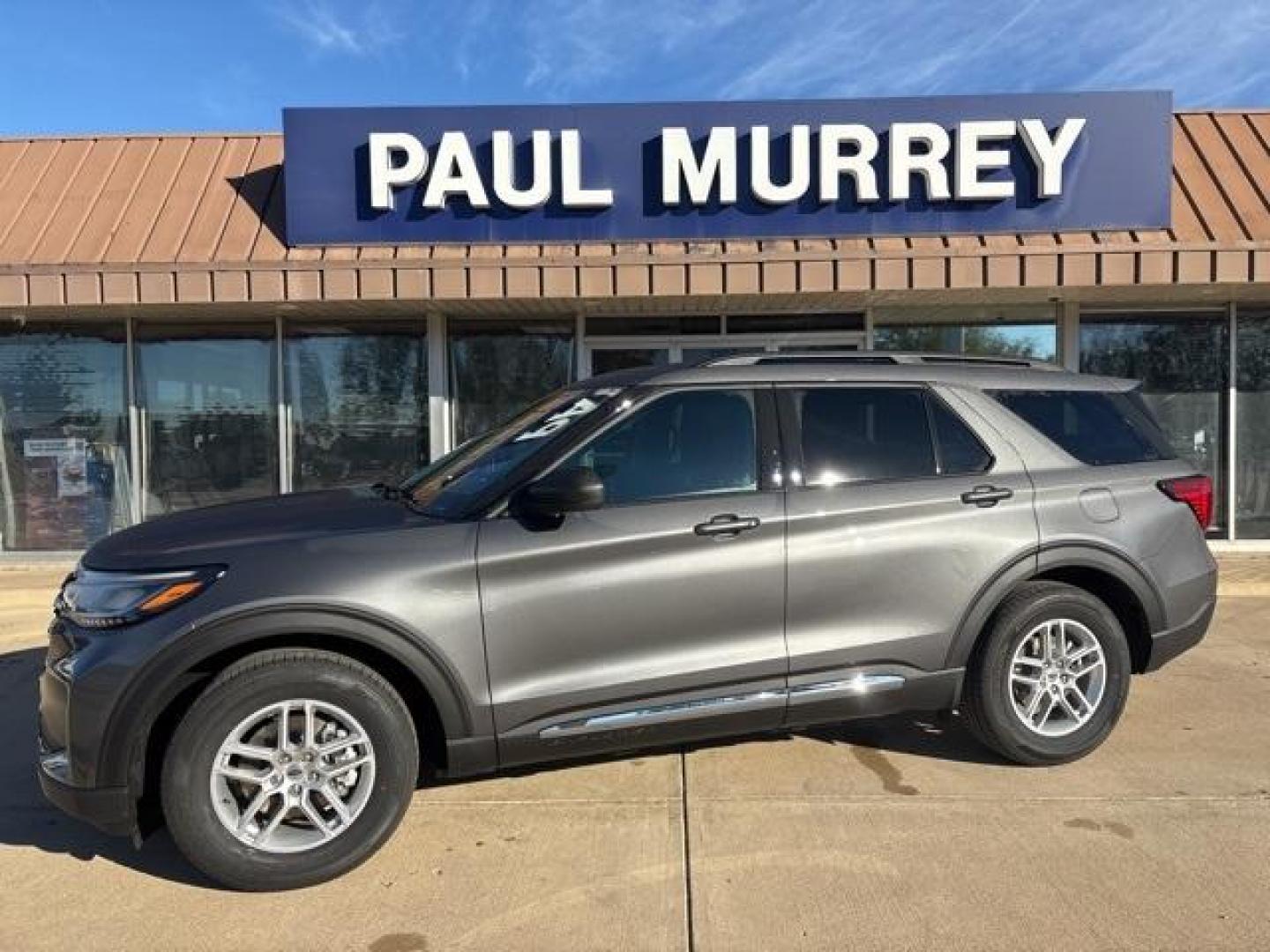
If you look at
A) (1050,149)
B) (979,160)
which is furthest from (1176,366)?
(979,160)

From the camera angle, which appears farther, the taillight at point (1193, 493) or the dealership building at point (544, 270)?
the dealership building at point (544, 270)

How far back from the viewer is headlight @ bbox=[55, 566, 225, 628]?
3242mm

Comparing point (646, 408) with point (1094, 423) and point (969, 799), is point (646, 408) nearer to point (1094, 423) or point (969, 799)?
point (969, 799)

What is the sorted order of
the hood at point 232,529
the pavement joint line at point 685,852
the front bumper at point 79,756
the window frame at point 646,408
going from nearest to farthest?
1. the pavement joint line at point 685,852
2. the front bumper at point 79,756
3. the hood at point 232,529
4. the window frame at point 646,408

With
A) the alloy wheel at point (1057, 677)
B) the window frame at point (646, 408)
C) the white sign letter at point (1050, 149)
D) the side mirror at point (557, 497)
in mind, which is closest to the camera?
the side mirror at point (557, 497)

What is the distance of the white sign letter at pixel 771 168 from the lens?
27.2 ft

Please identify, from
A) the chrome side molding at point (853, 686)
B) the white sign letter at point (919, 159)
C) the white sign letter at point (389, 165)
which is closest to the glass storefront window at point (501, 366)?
the white sign letter at point (389, 165)

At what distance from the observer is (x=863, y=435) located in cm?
412

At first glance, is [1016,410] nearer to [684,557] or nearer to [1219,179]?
[684,557]

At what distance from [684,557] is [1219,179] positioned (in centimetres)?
753

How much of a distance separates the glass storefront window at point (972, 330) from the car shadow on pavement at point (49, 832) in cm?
779

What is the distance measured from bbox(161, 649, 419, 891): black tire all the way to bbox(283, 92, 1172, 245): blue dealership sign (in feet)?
19.1

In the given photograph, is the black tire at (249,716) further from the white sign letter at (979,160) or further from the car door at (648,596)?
the white sign letter at (979,160)

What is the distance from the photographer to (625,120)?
8.50m
